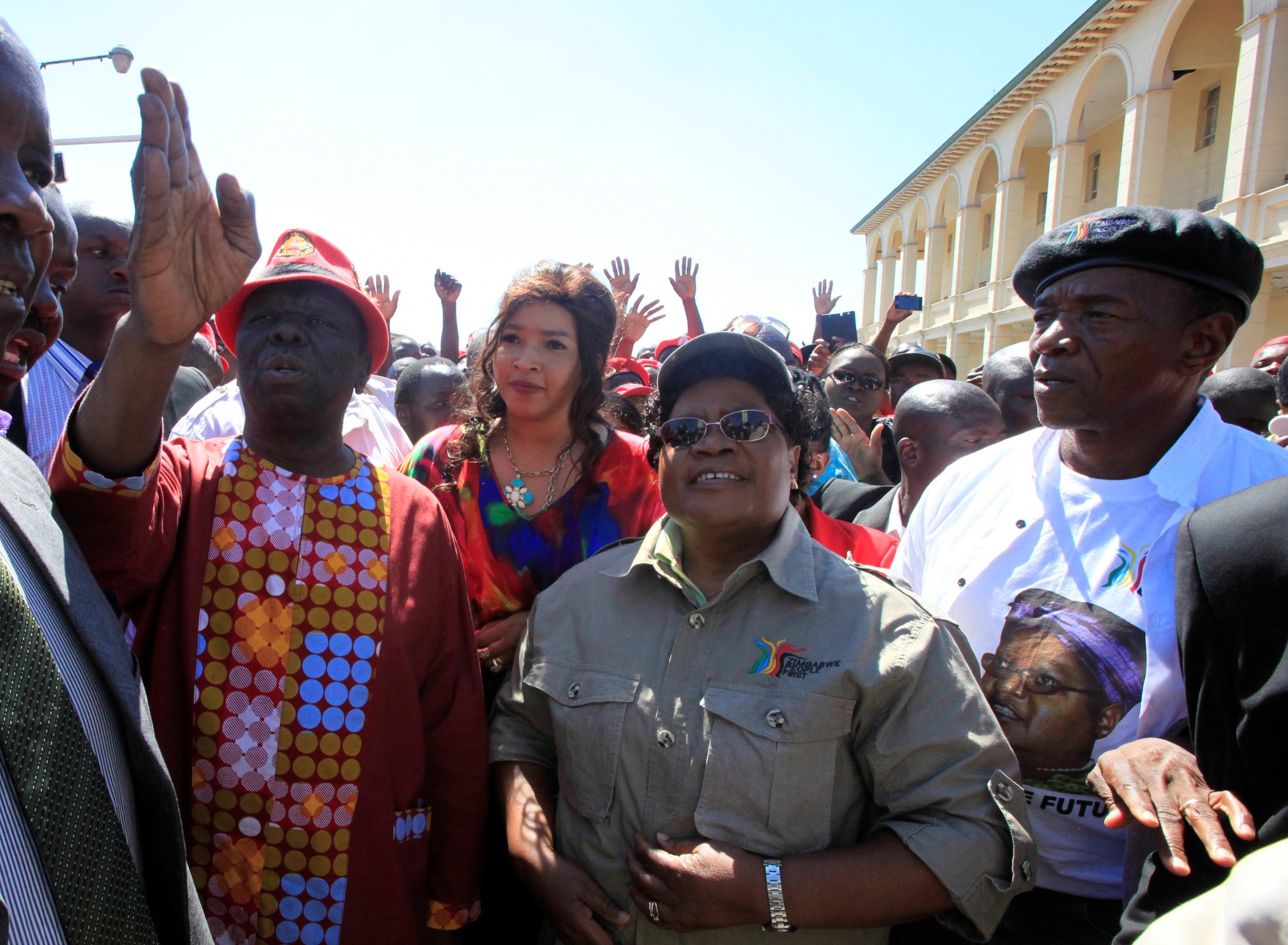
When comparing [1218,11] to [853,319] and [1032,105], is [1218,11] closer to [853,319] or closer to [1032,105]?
[1032,105]

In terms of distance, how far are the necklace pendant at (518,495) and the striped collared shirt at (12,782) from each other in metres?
1.45

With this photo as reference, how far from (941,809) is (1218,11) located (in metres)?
18.4

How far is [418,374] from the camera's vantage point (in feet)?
15.6

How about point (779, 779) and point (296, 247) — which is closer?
point (779, 779)

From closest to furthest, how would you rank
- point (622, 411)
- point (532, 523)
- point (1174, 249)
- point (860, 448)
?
point (1174, 249), point (532, 523), point (622, 411), point (860, 448)

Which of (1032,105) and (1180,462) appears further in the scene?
(1032,105)

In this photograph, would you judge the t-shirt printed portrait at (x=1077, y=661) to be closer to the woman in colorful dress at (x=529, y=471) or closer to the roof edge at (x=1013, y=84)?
the woman in colorful dress at (x=529, y=471)

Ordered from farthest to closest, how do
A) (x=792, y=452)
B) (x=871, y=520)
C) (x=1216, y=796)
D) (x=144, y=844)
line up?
(x=871, y=520) < (x=792, y=452) < (x=1216, y=796) < (x=144, y=844)

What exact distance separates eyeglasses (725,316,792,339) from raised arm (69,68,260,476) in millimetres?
3917

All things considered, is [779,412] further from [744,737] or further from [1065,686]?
[1065,686]

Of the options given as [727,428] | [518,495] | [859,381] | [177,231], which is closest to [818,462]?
[727,428]

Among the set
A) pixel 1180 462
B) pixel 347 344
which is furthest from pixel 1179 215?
pixel 347 344

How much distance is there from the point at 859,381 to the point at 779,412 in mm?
3042

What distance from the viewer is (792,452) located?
2090 mm
